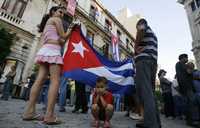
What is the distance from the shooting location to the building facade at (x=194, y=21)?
72.1 feet

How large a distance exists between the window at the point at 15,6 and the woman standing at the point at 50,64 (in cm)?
1435

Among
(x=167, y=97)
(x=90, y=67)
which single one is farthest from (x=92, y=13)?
(x=90, y=67)

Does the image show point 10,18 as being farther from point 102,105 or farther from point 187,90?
point 102,105

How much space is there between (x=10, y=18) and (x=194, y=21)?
18372mm

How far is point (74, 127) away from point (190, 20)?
24.4 meters

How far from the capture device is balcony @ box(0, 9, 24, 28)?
15.6 m

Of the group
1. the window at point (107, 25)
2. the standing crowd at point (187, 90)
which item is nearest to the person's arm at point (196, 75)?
the standing crowd at point (187, 90)

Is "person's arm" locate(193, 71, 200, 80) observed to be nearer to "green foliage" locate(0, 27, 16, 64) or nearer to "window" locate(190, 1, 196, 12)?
"green foliage" locate(0, 27, 16, 64)

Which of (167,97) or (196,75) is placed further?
(167,97)

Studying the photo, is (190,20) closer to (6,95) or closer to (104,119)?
(6,95)

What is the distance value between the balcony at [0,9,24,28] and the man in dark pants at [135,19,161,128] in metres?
14.3

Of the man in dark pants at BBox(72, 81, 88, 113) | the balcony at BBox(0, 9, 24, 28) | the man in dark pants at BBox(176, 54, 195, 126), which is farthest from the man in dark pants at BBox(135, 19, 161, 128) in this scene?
the balcony at BBox(0, 9, 24, 28)

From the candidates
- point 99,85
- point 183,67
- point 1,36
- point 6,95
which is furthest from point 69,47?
point 1,36

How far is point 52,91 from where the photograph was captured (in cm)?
310
